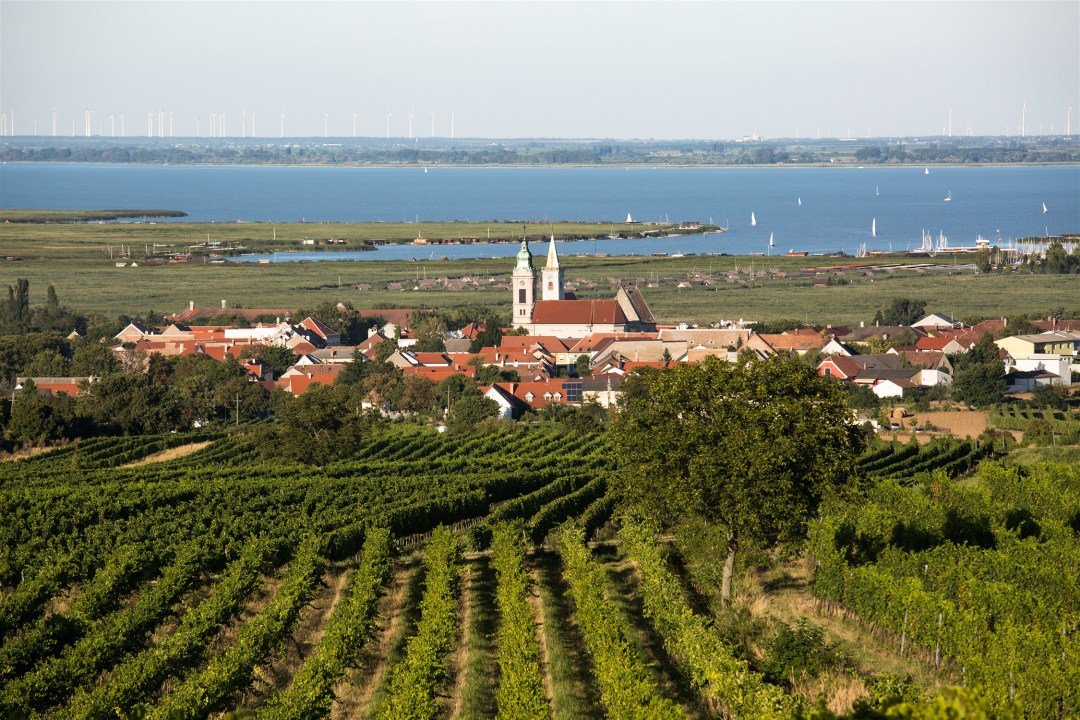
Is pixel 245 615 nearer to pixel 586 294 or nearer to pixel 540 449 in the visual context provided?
pixel 540 449

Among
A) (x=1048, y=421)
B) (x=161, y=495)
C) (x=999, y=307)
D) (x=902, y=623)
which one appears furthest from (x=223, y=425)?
(x=999, y=307)

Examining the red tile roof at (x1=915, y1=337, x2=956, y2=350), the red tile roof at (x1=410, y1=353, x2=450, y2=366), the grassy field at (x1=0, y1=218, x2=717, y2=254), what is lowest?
the grassy field at (x1=0, y1=218, x2=717, y2=254)

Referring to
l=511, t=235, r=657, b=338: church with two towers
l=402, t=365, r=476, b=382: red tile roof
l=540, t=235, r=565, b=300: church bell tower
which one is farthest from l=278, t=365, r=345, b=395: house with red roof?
l=540, t=235, r=565, b=300: church bell tower

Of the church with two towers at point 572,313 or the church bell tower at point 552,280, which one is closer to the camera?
the church with two towers at point 572,313

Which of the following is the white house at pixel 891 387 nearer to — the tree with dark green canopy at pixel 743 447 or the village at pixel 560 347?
the village at pixel 560 347

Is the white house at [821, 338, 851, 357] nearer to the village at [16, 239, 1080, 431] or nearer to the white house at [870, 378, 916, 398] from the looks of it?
the village at [16, 239, 1080, 431]

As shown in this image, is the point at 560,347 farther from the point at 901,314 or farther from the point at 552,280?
the point at 901,314

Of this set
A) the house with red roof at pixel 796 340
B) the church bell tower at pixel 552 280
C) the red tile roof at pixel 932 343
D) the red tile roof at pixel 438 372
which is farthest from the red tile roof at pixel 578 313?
the red tile roof at pixel 932 343
